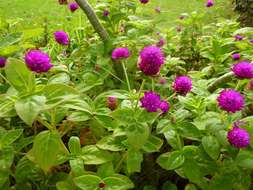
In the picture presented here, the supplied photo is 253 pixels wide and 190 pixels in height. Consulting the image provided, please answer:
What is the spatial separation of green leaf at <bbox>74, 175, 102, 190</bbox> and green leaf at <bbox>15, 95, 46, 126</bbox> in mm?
171

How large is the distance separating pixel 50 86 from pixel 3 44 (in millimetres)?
330

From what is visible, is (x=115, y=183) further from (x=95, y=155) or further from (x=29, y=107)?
(x=29, y=107)

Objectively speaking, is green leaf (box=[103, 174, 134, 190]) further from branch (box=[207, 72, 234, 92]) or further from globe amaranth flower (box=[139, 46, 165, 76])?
branch (box=[207, 72, 234, 92])

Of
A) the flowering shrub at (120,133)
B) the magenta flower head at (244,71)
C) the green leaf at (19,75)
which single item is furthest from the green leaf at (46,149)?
the magenta flower head at (244,71)

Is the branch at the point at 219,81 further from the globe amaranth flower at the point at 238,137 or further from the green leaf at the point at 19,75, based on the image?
the green leaf at the point at 19,75

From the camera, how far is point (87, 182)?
860 mm

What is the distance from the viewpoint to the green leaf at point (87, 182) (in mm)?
854

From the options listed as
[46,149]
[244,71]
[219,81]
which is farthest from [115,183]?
[219,81]

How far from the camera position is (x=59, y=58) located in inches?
56.0

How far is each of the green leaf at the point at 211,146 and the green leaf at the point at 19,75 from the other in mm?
Answer: 394

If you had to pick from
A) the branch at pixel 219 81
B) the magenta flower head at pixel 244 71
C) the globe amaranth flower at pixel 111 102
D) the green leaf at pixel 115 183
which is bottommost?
the green leaf at pixel 115 183

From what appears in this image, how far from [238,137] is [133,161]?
0.76ft

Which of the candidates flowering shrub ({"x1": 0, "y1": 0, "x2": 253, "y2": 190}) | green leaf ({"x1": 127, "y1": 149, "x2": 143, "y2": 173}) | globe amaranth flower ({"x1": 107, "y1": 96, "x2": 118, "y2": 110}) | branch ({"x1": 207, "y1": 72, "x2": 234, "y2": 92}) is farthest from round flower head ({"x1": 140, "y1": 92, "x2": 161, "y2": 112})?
branch ({"x1": 207, "y1": 72, "x2": 234, "y2": 92})

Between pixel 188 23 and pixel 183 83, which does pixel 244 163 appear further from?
pixel 188 23
